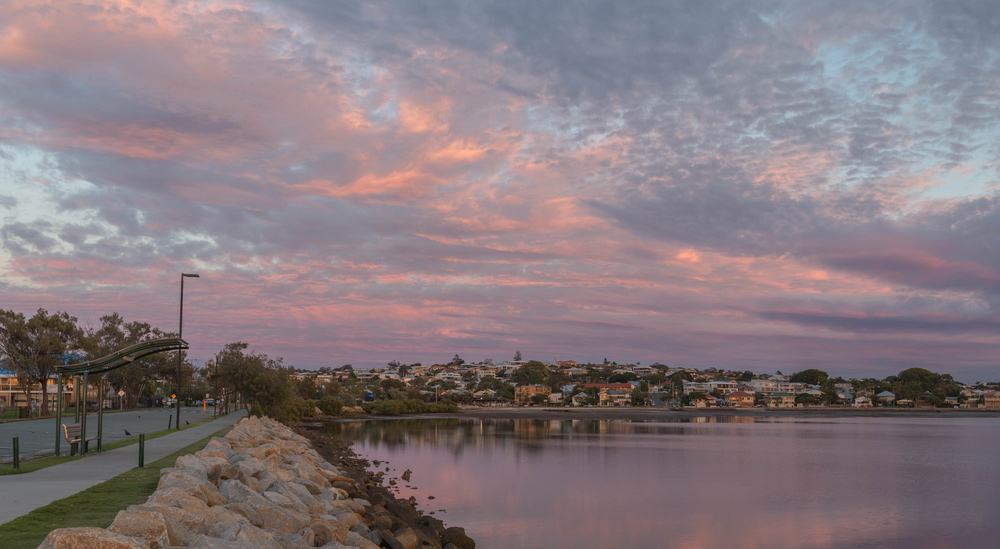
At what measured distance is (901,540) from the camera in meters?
20.8

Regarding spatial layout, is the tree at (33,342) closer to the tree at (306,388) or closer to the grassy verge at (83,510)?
the tree at (306,388)

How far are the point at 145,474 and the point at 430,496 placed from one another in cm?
Answer: 1195

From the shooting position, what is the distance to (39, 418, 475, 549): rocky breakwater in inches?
292

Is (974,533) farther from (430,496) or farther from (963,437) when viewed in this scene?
(963,437)

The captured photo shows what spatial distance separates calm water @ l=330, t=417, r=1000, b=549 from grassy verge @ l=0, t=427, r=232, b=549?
8707mm

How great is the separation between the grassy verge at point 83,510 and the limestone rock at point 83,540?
2.83 m

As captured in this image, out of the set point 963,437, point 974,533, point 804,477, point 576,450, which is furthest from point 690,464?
point 963,437

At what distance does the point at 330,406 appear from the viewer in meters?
86.9

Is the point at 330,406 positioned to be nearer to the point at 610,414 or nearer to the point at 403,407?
the point at 403,407

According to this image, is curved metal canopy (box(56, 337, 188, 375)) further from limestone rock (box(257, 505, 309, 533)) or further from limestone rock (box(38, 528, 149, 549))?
limestone rock (box(38, 528, 149, 549))

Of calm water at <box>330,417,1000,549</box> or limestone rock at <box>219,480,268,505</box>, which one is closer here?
limestone rock at <box>219,480,268,505</box>

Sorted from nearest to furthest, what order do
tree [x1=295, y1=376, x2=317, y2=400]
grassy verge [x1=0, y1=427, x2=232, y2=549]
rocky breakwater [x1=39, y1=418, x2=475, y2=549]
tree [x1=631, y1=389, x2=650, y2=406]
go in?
rocky breakwater [x1=39, y1=418, x2=475, y2=549]
grassy verge [x1=0, y1=427, x2=232, y2=549]
tree [x1=295, y1=376, x2=317, y2=400]
tree [x1=631, y1=389, x2=650, y2=406]

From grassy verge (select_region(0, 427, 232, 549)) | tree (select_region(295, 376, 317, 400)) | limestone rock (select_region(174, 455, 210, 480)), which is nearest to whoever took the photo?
grassy verge (select_region(0, 427, 232, 549))

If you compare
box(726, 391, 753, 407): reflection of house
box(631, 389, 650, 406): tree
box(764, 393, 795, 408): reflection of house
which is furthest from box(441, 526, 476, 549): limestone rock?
box(726, 391, 753, 407): reflection of house
